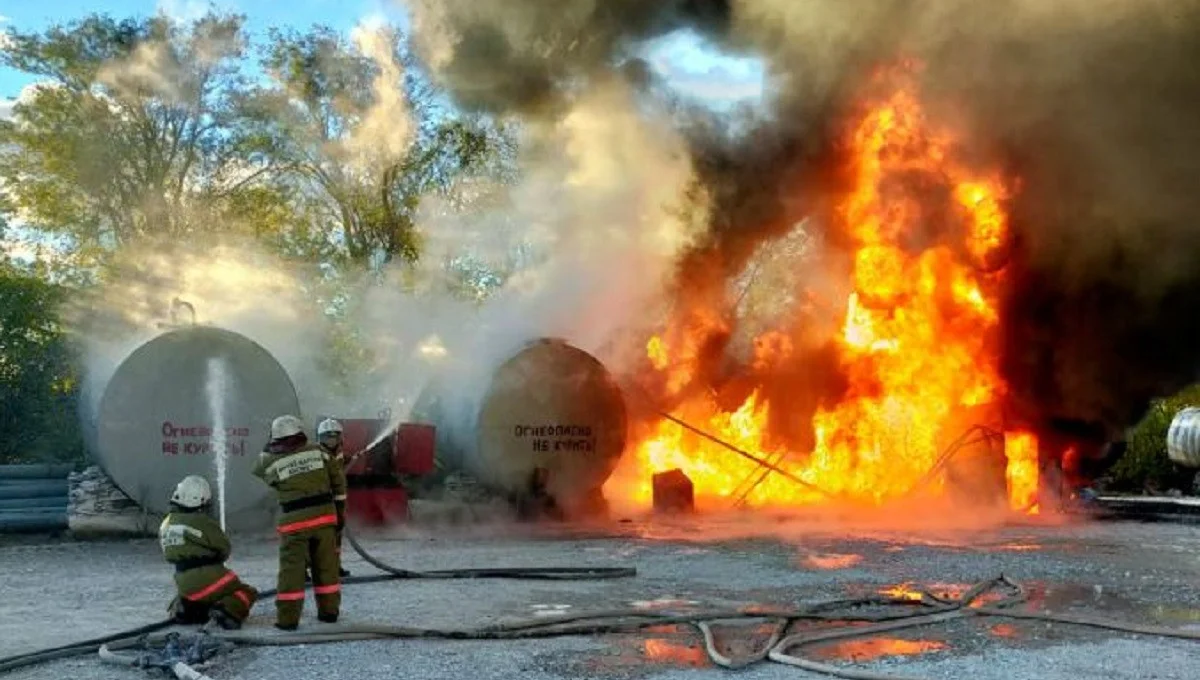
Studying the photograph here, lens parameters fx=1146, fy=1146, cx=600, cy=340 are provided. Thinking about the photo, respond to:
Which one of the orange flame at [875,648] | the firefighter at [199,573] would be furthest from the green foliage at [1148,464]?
the firefighter at [199,573]

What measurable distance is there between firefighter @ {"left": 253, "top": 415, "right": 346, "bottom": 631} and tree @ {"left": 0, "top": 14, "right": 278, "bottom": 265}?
23275 millimetres

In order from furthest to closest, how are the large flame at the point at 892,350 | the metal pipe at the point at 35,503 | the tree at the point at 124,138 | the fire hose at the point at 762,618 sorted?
the tree at the point at 124,138 < the large flame at the point at 892,350 < the metal pipe at the point at 35,503 < the fire hose at the point at 762,618

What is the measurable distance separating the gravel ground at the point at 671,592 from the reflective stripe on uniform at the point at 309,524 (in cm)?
71

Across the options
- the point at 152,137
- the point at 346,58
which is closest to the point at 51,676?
the point at 152,137

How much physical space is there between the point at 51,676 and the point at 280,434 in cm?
223

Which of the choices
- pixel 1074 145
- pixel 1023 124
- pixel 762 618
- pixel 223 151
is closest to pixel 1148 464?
pixel 1074 145

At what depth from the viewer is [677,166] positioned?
64.3 ft

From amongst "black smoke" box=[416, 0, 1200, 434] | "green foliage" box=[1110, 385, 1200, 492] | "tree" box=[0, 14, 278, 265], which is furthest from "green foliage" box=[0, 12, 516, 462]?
"green foliage" box=[1110, 385, 1200, 492]

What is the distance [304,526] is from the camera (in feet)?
Result: 26.2

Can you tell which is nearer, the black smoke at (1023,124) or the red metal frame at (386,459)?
the red metal frame at (386,459)

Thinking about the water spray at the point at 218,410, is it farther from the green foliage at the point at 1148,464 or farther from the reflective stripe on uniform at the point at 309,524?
the green foliage at the point at 1148,464

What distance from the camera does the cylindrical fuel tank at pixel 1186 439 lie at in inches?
768

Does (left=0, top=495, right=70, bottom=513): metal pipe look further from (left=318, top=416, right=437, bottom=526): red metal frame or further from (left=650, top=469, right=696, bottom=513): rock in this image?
(left=650, top=469, right=696, bottom=513): rock

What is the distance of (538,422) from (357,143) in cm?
1725
